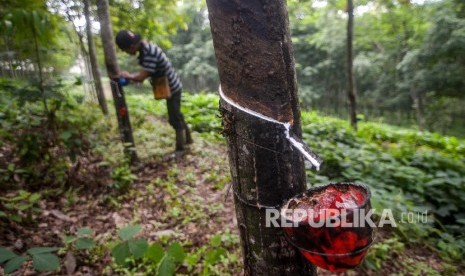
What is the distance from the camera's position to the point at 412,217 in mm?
3631

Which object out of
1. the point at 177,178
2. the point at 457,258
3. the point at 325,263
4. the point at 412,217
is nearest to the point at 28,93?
the point at 177,178

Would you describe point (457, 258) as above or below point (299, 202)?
below

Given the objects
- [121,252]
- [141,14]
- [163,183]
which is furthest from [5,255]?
[141,14]

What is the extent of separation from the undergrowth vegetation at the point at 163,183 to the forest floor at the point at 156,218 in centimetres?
2

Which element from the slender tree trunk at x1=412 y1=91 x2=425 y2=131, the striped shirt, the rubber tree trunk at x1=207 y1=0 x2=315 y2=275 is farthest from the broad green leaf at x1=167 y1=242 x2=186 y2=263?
→ the slender tree trunk at x1=412 y1=91 x2=425 y2=131

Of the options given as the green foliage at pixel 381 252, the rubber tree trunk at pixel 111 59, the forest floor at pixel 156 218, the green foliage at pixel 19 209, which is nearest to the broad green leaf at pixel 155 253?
the forest floor at pixel 156 218

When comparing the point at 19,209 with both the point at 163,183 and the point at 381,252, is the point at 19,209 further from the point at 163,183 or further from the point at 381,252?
the point at 381,252

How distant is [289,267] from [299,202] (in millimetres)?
243

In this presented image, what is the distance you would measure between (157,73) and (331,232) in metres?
4.03

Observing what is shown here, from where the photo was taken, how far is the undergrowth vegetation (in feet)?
8.68

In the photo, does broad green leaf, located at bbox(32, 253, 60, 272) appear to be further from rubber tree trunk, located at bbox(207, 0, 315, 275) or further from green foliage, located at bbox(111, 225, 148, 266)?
rubber tree trunk, located at bbox(207, 0, 315, 275)

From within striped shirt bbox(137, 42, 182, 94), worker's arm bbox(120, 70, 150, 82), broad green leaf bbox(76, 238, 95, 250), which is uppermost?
striped shirt bbox(137, 42, 182, 94)

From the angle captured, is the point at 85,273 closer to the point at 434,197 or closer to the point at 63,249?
the point at 63,249

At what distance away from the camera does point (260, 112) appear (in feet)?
3.27
